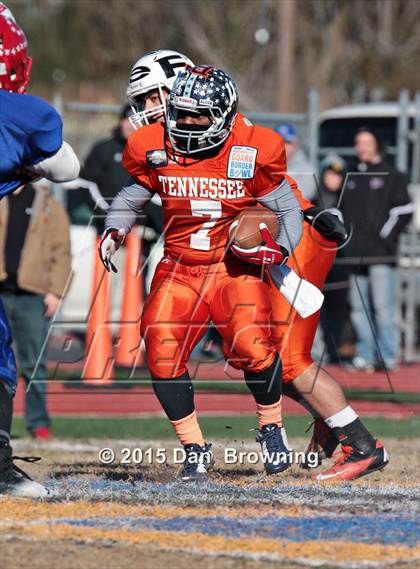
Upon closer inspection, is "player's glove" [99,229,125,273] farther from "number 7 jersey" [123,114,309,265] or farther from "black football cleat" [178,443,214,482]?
"black football cleat" [178,443,214,482]

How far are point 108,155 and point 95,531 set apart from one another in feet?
22.0

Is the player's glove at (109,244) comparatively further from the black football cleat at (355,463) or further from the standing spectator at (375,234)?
the standing spectator at (375,234)

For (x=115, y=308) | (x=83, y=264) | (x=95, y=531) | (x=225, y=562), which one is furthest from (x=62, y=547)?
(x=83, y=264)

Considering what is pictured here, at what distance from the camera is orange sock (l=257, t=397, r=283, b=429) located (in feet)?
21.2

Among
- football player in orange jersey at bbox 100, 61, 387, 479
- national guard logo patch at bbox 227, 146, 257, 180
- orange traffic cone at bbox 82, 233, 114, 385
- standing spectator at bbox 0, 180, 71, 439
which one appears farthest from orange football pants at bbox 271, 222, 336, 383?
orange traffic cone at bbox 82, 233, 114, 385

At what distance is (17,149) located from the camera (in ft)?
17.3

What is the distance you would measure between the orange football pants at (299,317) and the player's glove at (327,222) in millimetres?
Answer: 58

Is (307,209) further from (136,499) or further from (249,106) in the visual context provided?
(249,106)

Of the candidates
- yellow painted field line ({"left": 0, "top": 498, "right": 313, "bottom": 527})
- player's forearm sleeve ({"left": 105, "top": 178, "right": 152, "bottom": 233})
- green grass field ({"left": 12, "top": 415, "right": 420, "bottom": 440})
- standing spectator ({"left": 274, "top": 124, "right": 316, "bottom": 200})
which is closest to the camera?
yellow painted field line ({"left": 0, "top": 498, "right": 313, "bottom": 527})

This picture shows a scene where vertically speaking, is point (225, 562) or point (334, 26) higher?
point (225, 562)

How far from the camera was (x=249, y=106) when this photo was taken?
95.6 ft

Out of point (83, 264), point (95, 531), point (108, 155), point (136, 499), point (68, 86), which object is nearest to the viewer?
point (95, 531)

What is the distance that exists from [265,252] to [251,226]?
141 millimetres

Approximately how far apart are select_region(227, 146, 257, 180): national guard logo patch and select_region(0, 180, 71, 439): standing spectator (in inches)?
129
